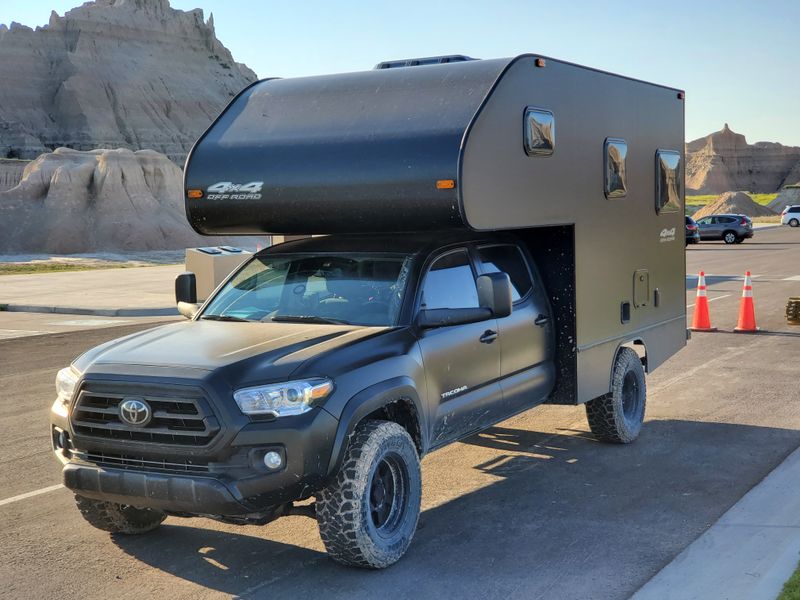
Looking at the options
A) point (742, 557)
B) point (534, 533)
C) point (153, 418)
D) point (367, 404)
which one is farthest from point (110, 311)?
point (742, 557)

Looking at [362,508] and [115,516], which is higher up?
[362,508]

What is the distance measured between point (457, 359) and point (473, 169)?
4.00 feet

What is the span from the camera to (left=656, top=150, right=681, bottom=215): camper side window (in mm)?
9391

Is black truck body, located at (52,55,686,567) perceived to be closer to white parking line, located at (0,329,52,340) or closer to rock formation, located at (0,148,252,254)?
white parking line, located at (0,329,52,340)

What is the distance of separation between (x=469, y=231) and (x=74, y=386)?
2841mm

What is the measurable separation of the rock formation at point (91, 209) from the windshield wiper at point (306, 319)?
50740 mm

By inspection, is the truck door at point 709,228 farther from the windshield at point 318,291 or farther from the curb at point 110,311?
the windshield at point 318,291

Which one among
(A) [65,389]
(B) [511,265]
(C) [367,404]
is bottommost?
(C) [367,404]

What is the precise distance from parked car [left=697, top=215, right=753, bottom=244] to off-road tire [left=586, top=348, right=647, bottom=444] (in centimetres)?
4293

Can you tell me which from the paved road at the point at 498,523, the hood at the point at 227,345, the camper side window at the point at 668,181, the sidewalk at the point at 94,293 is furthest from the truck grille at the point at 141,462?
the sidewalk at the point at 94,293

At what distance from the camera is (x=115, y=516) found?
241 inches

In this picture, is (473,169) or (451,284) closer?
(473,169)

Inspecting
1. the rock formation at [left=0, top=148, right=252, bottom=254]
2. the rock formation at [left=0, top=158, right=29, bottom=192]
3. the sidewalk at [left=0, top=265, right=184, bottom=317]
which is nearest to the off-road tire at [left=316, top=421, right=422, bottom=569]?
the sidewalk at [left=0, top=265, right=184, bottom=317]

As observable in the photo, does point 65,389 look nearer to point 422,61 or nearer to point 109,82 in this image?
point 422,61
